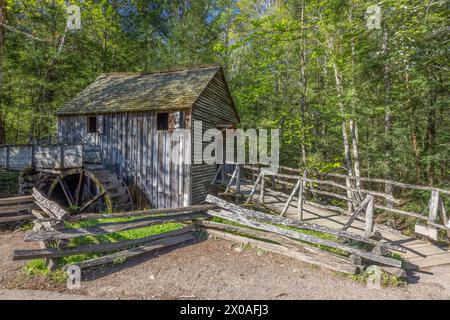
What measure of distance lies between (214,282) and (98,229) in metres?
2.86

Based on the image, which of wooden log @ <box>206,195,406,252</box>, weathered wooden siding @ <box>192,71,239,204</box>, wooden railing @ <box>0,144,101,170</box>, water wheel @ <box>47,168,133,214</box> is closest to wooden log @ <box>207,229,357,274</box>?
wooden log @ <box>206,195,406,252</box>

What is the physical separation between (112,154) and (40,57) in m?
9.83

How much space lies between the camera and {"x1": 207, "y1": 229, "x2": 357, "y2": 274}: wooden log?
4788mm

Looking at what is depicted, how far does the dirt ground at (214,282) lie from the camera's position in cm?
415

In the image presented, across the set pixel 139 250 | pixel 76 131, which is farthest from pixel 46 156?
pixel 139 250

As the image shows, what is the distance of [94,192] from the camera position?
38.0 feet

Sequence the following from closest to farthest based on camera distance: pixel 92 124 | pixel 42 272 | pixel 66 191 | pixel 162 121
A: 1. pixel 42 272
2. pixel 162 121
3. pixel 66 191
4. pixel 92 124

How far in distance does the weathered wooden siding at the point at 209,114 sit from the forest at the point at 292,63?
2.35 meters

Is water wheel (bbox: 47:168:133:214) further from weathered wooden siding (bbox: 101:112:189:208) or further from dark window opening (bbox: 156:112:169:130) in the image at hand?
dark window opening (bbox: 156:112:169:130)

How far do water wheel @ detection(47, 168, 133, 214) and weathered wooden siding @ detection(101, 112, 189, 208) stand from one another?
2.38ft

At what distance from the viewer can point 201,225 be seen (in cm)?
692

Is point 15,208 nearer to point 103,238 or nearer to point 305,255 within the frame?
point 103,238

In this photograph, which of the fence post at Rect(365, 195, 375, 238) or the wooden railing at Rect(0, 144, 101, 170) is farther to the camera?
the wooden railing at Rect(0, 144, 101, 170)
